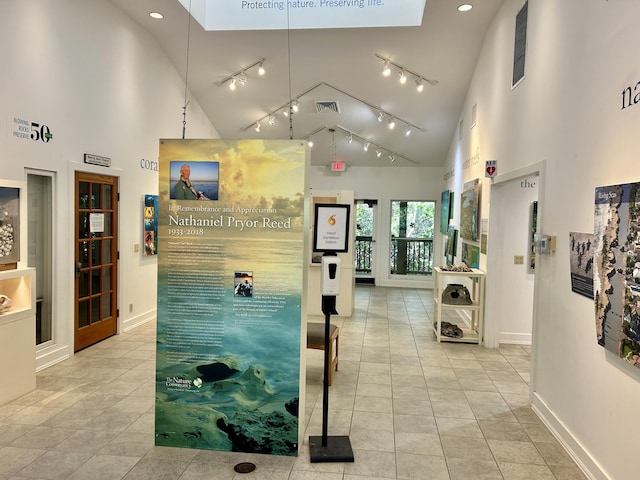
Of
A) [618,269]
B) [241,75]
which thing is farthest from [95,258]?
[618,269]

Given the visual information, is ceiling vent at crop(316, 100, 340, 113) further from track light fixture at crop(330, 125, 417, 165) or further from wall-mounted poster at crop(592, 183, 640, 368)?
wall-mounted poster at crop(592, 183, 640, 368)

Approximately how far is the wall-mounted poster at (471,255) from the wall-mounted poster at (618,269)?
3.25m

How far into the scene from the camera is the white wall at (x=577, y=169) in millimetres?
2410

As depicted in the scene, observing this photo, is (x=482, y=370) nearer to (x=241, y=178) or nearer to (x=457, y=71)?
A: (x=241, y=178)

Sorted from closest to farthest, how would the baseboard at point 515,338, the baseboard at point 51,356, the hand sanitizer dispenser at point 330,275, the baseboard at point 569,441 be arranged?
the baseboard at point 569,441
the hand sanitizer dispenser at point 330,275
the baseboard at point 51,356
the baseboard at point 515,338

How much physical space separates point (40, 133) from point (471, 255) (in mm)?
5359

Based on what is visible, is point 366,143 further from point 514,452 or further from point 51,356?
point 514,452

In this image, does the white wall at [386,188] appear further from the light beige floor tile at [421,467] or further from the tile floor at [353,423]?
the light beige floor tile at [421,467]

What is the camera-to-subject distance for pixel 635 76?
230 centimetres

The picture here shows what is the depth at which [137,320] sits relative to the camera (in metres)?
6.06

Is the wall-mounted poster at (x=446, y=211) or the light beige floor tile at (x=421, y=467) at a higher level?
the wall-mounted poster at (x=446, y=211)

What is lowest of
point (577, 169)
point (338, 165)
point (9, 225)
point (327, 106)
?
point (9, 225)

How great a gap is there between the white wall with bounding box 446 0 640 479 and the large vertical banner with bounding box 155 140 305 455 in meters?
1.80

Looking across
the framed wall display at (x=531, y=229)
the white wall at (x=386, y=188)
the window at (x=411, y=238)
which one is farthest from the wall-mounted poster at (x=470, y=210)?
the window at (x=411, y=238)
